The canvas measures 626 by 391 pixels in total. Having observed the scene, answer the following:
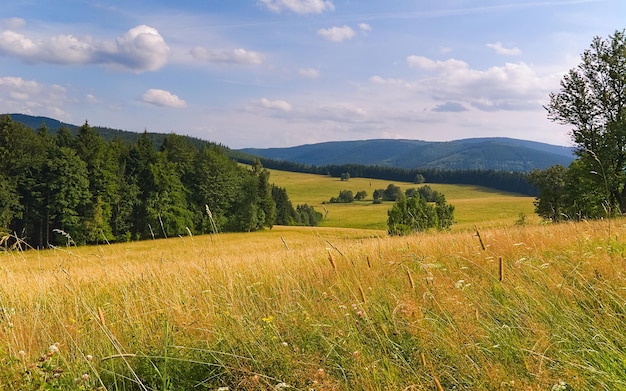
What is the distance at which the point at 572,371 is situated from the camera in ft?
7.50

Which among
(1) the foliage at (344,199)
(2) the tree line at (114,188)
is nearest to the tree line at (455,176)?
(1) the foliage at (344,199)

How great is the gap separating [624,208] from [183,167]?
54864mm

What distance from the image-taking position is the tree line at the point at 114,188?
158 ft

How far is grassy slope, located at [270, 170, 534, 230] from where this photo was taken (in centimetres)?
8700

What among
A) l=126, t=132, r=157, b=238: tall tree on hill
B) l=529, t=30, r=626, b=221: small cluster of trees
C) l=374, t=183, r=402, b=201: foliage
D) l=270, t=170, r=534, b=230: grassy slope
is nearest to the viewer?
l=529, t=30, r=626, b=221: small cluster of trees

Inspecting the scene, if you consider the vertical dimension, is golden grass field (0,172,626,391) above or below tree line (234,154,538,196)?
below

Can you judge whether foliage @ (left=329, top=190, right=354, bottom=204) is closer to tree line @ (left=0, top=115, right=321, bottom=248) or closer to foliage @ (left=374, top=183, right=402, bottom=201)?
foliage @ (left=374, top=183, right=402, bottom=201)

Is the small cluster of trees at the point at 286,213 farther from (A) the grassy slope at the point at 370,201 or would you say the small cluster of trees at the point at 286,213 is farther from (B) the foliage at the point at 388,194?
(B) the foliage at the point at 388,194

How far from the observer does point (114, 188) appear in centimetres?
5338

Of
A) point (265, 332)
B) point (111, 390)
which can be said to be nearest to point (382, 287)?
point (265, 332)

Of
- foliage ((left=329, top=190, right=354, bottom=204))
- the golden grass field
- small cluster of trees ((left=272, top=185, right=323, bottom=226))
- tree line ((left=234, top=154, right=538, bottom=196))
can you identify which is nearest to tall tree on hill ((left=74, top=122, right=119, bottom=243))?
small cluster of trees ((left=272, top=185, right=323, bottom=226))

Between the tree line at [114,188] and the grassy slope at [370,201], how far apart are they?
29.5 metres

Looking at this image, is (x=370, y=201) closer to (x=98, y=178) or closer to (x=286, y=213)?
(x=286, y=213)

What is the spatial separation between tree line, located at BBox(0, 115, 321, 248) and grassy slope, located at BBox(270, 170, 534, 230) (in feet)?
96.7
